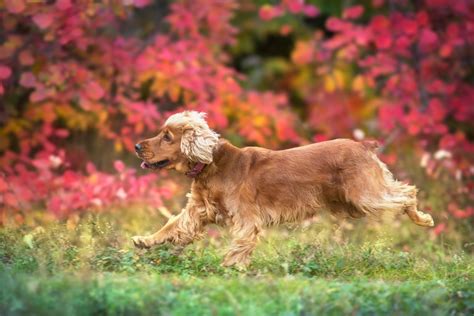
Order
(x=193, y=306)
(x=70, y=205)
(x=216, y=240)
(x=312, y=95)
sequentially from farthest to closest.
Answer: (x=312, y=95) → (x=70, y=205) → (x=216, y=240) → (x=193, y=306)

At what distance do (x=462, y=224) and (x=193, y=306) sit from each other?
4.35 meters

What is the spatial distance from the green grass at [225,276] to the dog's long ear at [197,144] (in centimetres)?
80

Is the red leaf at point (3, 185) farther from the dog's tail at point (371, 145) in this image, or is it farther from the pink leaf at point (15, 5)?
the dog's tail at point (371, 145)

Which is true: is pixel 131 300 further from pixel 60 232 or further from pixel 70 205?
pixel 70 205

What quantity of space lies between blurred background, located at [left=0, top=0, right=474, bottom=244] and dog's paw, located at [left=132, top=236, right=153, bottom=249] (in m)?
2.11

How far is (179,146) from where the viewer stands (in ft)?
23.9

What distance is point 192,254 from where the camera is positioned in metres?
7.38

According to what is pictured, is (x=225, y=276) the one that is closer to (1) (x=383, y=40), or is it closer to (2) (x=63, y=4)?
(2) (x=63, y=4)

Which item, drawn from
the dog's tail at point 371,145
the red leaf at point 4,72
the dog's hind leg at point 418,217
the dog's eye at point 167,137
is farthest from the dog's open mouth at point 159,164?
the red leaf at point 4,72

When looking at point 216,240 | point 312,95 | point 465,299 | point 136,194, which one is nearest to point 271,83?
point 312,95

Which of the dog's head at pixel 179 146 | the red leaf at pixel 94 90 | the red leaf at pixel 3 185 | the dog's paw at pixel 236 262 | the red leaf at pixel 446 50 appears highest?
the dog's head at pixel 179 146

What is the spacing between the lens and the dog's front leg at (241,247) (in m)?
7.05

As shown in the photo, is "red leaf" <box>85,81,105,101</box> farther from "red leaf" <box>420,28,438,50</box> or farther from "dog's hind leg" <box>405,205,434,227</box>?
"red leaf" <box>420,28,438,50</box>

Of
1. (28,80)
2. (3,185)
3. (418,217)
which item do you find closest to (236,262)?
(418,217)
